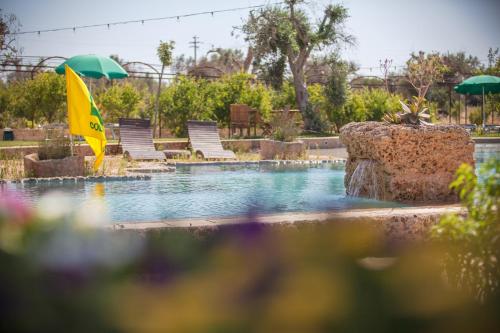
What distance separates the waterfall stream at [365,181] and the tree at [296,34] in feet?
45.1

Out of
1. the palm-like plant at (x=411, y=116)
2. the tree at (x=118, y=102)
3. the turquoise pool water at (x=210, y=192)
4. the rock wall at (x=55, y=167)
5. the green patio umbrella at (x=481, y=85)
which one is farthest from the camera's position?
the green patio umbrella at (x=481, y=85)

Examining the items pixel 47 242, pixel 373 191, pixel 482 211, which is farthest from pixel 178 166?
pixel 47 242

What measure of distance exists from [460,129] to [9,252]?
6469 mm

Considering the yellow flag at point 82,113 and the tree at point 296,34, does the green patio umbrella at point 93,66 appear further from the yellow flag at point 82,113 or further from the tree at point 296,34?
the tree at point 296,34

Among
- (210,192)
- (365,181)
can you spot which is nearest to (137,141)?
(210,192)

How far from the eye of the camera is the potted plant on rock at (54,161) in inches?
353

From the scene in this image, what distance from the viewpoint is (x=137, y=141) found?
12438 millimetres

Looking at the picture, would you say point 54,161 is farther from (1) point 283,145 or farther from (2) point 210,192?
(1) point 283,145

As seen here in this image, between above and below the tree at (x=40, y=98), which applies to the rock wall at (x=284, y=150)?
below

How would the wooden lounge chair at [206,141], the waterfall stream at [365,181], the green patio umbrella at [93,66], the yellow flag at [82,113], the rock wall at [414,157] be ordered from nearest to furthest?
the rock wall at [414,157], the waterfall stream at [365,181], the yellow flag at [82,113], the wooden lounge chair at [206,141], the green patio umbrella at [93,66]

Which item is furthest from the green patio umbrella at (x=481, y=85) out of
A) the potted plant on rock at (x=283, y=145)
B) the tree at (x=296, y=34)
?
the potted plant on rock at (x=283, y=145)

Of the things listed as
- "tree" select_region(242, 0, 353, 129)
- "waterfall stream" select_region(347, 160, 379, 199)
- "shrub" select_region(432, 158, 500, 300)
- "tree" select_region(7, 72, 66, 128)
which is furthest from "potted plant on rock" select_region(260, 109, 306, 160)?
"shrub" select_region(432, 158, 500, 300)

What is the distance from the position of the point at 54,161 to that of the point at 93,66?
5.96 m

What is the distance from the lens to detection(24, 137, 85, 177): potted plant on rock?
353 inches
